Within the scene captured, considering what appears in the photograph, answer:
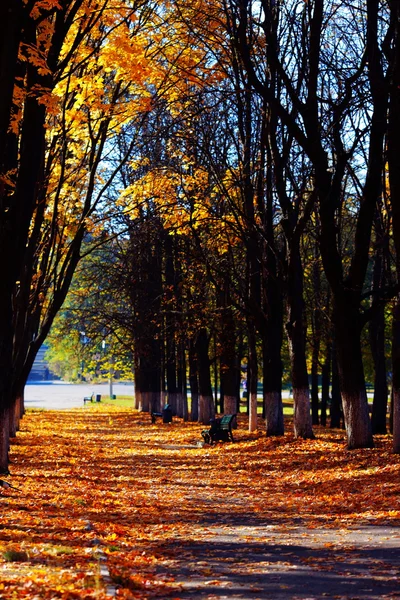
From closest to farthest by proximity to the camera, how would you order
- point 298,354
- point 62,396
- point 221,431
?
point 298,354 → point 221,431 → point 62,396

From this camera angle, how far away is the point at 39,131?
477 inches

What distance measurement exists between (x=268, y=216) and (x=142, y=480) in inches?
357

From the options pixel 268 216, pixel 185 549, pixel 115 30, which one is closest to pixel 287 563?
pixel 185 549

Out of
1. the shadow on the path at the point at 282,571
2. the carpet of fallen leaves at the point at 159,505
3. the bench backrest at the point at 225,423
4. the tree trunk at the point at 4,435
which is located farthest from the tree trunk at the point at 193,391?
the shadow on the path at the point at 282,571

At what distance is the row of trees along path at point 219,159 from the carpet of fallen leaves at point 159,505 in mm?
1562

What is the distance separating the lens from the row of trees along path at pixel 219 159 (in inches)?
514

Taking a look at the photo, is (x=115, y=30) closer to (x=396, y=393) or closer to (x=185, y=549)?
(x=396, y=393)

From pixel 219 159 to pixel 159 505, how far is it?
14.4 metres

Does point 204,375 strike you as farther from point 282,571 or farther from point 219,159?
point 282,571

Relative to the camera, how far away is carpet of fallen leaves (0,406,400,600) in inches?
296

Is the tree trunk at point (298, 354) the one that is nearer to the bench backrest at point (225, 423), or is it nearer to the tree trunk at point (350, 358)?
the bench backrest at point (225, 423)

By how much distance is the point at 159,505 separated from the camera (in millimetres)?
13406

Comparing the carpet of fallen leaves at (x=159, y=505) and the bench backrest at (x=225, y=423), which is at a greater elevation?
the bench backrest at (x=225, y=423)

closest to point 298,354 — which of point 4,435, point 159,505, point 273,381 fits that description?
point 273,381
